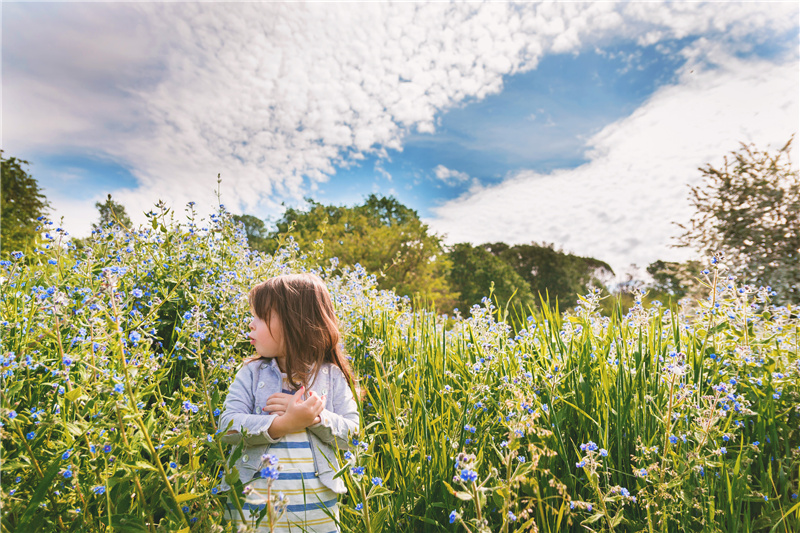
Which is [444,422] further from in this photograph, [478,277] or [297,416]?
[478,277]

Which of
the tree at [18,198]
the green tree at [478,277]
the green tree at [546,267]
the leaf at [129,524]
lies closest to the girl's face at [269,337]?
the leaf at [129,524]

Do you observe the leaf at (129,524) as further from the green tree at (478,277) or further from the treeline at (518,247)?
the green tree at (478,277)

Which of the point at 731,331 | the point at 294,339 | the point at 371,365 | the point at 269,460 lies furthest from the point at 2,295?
the point at 731,331

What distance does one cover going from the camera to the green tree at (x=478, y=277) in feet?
89.2

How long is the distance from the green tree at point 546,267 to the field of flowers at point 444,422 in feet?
109

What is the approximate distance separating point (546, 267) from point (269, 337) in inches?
1464

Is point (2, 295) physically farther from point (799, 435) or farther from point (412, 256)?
point (412, 256)

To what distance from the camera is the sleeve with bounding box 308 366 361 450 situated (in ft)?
7.30

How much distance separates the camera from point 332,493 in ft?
7.11

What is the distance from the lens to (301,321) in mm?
2529

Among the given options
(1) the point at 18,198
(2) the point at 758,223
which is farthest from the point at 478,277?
(1) the point at 18,198

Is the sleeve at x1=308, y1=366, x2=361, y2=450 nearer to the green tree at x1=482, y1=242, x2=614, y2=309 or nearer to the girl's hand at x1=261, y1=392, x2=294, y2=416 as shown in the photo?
the girl's hand at x1=261, y1=392, x2=294, y2=416

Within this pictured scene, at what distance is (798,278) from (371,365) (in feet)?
31.5

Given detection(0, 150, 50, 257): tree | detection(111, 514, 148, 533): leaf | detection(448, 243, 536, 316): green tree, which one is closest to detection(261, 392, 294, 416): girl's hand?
detection(111, 514, 148, 533): leaf
